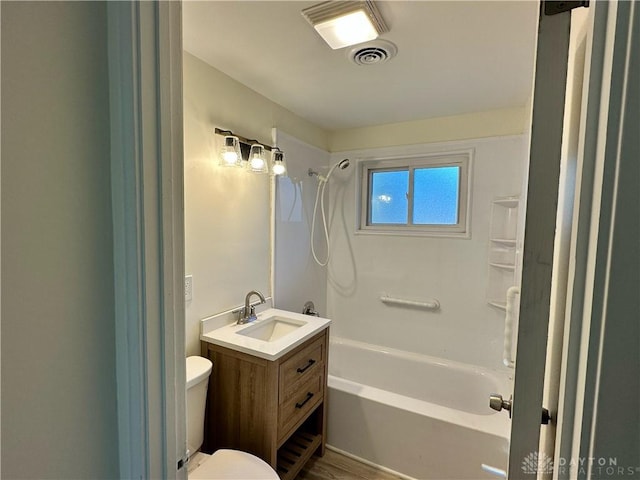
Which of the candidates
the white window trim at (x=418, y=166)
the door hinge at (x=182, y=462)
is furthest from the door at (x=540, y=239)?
the white window trim at (x=418, y=166)

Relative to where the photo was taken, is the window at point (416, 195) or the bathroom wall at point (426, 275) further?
the window at point (416, 195)

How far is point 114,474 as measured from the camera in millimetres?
597

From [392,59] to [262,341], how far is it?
1.55 m

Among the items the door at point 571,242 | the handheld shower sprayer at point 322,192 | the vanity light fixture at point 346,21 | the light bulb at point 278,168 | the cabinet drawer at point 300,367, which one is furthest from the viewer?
the handheld shower sprayer at point 322,192

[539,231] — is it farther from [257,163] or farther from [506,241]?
[506,241]

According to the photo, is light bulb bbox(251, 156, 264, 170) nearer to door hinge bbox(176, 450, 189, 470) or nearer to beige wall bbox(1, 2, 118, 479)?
beige wall bbox(1, 2, 118, 479)

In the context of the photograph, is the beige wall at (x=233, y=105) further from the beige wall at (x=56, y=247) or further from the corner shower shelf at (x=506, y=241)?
the corner shower shelf at (x=506, y=241)

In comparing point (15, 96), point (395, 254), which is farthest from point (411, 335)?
point (15, 96)

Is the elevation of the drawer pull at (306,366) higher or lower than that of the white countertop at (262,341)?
lower

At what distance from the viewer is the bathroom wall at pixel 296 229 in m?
2.20

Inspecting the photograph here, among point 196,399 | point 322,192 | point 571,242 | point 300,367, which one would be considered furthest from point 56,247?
point 322,192

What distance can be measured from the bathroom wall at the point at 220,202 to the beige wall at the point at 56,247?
1.01 meters

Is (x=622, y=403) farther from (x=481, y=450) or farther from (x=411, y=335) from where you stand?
(x=411, y=335)

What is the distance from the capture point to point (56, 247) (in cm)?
50
